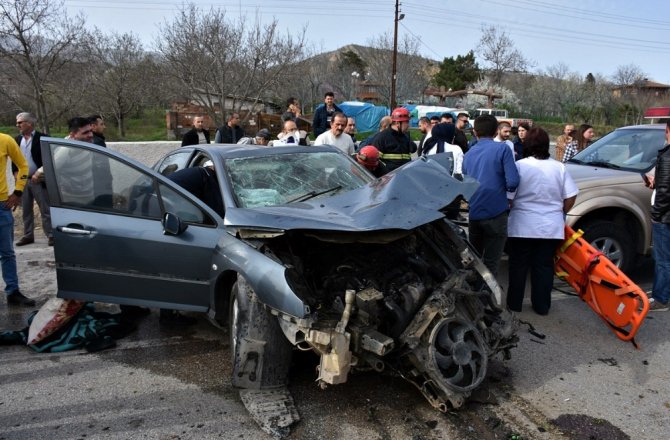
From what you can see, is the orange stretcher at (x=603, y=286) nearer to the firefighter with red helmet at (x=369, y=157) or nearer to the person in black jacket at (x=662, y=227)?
the person in black jacket at (x=662, y=227)

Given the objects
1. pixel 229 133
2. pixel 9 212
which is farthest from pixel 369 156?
pixel 229 133

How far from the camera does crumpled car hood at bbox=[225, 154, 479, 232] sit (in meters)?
2.98

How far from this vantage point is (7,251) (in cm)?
479

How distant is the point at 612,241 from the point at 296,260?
12.8ft

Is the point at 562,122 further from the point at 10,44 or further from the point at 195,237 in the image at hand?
the point at 195,237

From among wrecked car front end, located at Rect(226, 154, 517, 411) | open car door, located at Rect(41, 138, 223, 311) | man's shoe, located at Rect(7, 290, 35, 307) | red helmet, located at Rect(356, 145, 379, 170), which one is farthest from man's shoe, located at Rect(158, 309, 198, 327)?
red helmet, located at Rect(356, 145, 379, 170)

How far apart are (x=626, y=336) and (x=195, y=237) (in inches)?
142

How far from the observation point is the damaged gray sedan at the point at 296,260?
9.53 feet

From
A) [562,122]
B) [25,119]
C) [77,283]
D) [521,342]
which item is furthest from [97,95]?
[562,122]

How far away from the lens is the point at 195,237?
3670 millimetres

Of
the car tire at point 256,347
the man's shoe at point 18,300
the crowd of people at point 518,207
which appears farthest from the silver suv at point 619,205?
the man's shoe at point 18,300

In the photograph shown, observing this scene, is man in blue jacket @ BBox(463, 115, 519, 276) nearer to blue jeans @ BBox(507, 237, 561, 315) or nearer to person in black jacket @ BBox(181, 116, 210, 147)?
blue jeans @ BBox(507, 237, 561, 315)

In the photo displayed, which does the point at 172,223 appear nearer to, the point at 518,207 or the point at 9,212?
the point at 9,212

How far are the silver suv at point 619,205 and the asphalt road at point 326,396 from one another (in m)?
1.35
